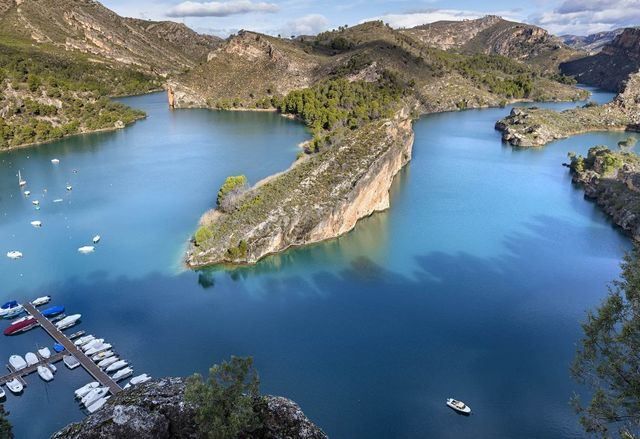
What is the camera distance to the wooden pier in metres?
28.5

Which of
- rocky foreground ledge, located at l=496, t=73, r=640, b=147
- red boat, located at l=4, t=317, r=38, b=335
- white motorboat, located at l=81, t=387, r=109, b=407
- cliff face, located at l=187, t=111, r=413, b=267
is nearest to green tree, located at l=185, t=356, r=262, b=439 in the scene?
white motorboat, located at l=81, t=387, r=109, b=407

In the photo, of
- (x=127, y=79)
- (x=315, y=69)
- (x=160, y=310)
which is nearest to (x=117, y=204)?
(x=160, y=310)

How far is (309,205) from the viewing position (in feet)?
155

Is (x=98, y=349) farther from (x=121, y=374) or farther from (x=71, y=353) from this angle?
(x=121, y=374)

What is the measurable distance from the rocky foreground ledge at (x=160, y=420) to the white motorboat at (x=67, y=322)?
23236 mm

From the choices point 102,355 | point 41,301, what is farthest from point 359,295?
point 41,301

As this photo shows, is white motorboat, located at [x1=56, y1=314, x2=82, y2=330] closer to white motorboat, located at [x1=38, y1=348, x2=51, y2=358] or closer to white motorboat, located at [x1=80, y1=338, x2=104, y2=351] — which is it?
white motorboat, located at [x1=38, y1=348, x2=51, y2=358]

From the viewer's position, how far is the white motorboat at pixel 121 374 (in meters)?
28.8

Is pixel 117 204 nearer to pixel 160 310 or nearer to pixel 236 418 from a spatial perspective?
→ pixel 160 310

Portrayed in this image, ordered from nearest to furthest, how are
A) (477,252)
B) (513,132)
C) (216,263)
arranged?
(216,263), (477,252), (513,132)

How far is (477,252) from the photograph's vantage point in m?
45.2

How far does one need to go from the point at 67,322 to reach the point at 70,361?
14.6 feet

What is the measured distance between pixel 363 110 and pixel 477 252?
57.7 meters

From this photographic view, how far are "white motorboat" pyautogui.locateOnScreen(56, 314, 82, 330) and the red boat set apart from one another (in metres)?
1.84
